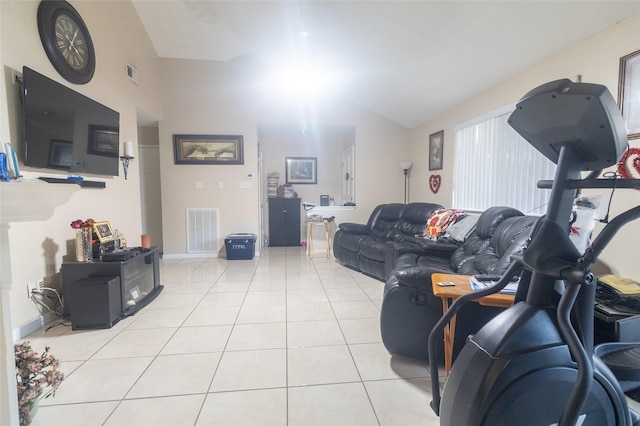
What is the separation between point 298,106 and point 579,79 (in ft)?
12.6

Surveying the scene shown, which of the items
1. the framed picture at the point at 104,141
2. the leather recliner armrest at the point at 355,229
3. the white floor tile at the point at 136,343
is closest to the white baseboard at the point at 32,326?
the white floor tile at the point at 136,343

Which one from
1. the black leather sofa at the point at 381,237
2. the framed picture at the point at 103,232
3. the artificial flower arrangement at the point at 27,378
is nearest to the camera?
the artificial flower arrangement at the point at 27,378

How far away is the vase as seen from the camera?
2.46 meters

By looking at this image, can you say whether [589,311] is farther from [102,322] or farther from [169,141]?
[169,141]

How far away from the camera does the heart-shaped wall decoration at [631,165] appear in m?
1.81

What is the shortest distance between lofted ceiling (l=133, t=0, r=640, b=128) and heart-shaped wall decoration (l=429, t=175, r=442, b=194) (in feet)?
3.28

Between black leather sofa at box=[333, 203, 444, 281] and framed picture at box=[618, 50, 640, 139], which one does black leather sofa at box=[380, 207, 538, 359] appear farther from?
black leather sofa at box=[333, 203, 444, 281]

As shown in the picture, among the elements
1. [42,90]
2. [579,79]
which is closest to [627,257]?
[579,79]

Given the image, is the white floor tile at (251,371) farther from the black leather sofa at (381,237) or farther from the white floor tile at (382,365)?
the black leather sofa at (381,237)

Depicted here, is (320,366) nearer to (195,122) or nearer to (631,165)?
(631,165)

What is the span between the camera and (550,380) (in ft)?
2.93

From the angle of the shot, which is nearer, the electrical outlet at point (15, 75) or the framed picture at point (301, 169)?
the electrical outlet at point (15, 75)

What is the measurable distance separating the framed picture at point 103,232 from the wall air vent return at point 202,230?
210cm

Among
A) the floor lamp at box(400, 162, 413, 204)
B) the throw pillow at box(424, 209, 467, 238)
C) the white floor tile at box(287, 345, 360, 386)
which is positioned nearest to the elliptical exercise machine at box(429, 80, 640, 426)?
the white floor tile at box(287, 345, 360, 386)
